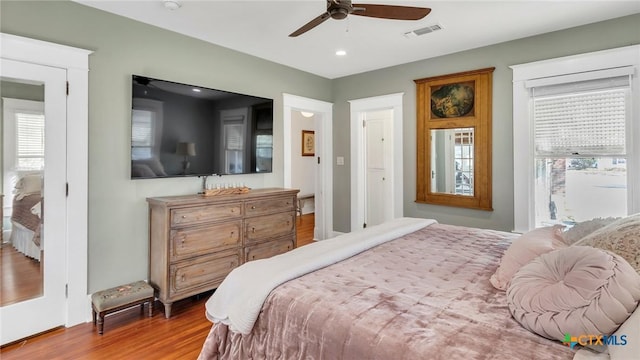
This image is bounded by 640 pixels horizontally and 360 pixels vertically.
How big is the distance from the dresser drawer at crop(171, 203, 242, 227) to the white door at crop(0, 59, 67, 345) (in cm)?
84

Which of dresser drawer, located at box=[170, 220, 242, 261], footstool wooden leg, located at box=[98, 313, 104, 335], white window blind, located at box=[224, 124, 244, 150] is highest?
white window blind, located at box=[224, 124, 244, 150]

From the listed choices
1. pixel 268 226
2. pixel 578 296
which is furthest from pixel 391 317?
pixel 268 226

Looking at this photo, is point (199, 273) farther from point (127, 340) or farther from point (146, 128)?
point (146, 128)

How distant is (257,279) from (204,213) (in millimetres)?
1542

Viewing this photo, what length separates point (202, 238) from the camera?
2.87 meters

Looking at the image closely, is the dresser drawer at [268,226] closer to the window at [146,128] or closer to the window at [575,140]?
the window at [146,128]

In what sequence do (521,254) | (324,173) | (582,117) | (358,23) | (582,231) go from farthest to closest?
(324,173), (582,117), (358,23), (582,231), (521,254)

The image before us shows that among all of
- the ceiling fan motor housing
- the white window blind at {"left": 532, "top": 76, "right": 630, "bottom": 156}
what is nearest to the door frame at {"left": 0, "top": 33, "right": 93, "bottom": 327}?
the ceiling fan motor housing

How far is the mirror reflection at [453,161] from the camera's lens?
388cm

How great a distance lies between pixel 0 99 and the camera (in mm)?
2271

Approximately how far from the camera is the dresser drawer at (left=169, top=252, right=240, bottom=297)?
274 cm

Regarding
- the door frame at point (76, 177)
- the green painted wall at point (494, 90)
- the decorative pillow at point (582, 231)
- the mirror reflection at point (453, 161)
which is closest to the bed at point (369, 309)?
the decorative pillow at point (582, 231)

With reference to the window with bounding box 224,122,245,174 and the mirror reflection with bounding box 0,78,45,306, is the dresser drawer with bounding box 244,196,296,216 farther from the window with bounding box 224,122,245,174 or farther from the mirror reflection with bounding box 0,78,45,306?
the mirror reflection with bounding box 0,78,45,306

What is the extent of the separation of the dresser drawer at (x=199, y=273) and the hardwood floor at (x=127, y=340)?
216 millimetres
